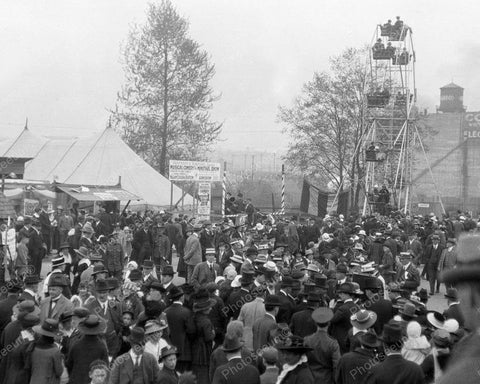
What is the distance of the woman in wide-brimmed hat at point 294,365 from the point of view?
21.5 feet

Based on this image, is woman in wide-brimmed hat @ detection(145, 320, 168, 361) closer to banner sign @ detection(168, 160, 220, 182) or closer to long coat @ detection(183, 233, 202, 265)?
long coat @ detection(183, 233, 202, 265)

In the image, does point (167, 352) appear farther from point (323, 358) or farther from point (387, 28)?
point (387, 28)

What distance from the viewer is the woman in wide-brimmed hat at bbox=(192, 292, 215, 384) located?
888cm

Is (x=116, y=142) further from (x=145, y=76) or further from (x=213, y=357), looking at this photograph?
(x=213, y=357)

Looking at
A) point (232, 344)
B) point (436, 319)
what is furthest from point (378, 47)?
point (232, 344)

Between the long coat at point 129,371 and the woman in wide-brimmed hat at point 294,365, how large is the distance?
113cm

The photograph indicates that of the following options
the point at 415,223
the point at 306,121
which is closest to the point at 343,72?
the point at 306,121

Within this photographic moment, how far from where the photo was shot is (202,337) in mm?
8961

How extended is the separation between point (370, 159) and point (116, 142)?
471 inches

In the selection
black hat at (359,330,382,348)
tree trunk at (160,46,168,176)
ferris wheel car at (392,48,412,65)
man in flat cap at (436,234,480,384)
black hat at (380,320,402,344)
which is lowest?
black hat at (359,330,382,348)

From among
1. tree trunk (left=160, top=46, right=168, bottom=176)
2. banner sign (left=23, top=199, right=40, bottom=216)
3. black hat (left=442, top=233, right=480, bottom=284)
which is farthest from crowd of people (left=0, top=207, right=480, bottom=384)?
tree trunk (left=160, top=46, right=168, bottom=176)

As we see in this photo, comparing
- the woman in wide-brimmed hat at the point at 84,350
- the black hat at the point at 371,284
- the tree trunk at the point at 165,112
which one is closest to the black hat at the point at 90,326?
the woman in wide-brimmed hat at the point at 84,350

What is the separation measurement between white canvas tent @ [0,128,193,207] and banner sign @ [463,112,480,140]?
104 feet

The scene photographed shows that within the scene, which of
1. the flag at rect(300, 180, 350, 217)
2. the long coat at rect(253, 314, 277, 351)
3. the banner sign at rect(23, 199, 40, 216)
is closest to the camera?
the long coat at rect(253, 314, 277, 351)
